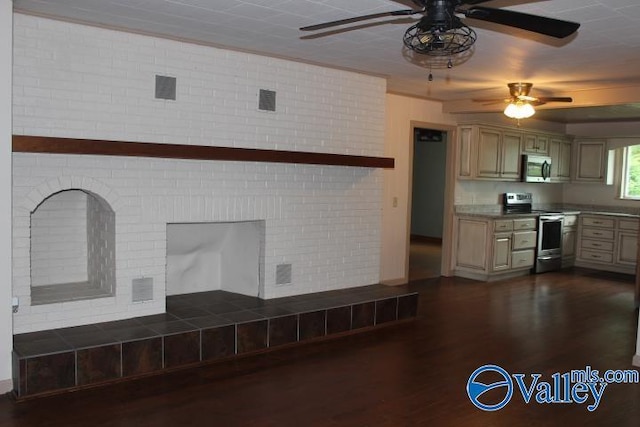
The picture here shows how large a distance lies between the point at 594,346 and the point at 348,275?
7.49ft

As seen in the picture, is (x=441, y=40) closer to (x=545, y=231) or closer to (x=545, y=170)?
(x=545, y=231)

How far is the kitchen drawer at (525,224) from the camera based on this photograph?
25.0 feet

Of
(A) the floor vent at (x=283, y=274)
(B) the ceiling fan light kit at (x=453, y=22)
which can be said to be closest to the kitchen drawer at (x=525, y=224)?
(A) the floor vent at (x=283, y=274)

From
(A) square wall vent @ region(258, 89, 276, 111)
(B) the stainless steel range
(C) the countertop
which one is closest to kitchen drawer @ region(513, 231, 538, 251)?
(B) the stainless steel range

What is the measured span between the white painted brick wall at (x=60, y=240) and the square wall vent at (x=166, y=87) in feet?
3.41

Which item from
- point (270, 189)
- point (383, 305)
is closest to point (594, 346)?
point (383, 305)

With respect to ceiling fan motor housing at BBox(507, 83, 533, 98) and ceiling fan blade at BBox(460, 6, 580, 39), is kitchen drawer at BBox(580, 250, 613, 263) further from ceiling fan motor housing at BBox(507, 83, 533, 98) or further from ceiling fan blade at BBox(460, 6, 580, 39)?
ceiling fan blade at BBox(460, 6, 580, 39)

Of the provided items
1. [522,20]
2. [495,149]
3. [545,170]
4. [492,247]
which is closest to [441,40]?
[522,20]

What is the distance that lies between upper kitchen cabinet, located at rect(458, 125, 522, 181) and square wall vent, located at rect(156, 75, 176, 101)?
14.5 feet

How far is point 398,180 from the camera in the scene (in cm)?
675

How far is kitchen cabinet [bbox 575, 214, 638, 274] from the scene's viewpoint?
8164mm

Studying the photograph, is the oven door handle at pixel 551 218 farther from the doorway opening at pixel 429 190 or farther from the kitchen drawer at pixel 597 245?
the doorway opening at pixel 429 190

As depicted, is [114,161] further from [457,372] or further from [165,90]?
[457,372]

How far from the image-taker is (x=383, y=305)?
510cm
